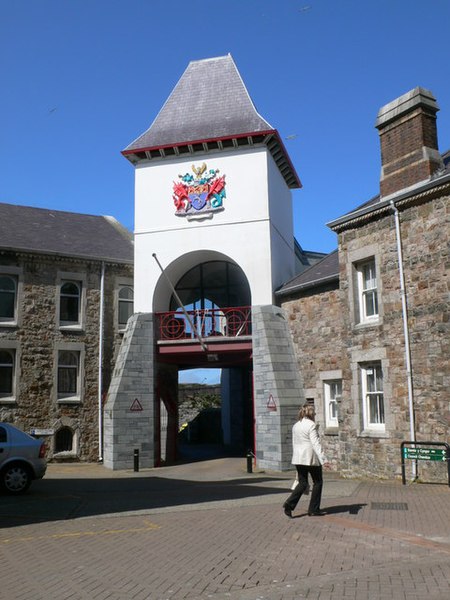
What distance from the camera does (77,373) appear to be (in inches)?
898

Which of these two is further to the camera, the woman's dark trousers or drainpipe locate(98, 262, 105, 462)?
drainpipe locate(98, 262, 105, 462)

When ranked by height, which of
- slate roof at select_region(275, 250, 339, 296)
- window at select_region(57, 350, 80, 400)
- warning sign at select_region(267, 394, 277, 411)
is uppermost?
slate roof at select_region(275, 250, 339, 296)

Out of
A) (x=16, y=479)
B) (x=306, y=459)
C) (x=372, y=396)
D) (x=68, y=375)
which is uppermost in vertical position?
(x=68, y=375)

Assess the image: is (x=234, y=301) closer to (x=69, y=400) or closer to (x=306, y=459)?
(x=69, y=400)

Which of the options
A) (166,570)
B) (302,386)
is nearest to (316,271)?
(302,386)

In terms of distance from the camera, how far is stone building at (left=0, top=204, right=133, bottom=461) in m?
21.8

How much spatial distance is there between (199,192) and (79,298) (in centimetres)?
623

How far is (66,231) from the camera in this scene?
25156 mm

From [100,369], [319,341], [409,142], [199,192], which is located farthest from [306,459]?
[100,369]

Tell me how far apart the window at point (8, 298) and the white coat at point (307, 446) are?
15.5 metres

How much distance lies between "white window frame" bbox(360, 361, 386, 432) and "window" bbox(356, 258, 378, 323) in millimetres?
1171

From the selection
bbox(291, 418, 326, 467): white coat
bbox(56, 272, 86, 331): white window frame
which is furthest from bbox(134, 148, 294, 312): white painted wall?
bbox(291, 418, 326, 467): white coat

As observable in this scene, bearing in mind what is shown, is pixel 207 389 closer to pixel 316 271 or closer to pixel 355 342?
pixel 316 271

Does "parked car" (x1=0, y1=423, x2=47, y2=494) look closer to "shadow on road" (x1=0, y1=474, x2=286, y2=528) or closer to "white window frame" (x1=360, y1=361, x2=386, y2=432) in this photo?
"shadow on road" (x1=0, y1=474, x2=286, y2=528)
